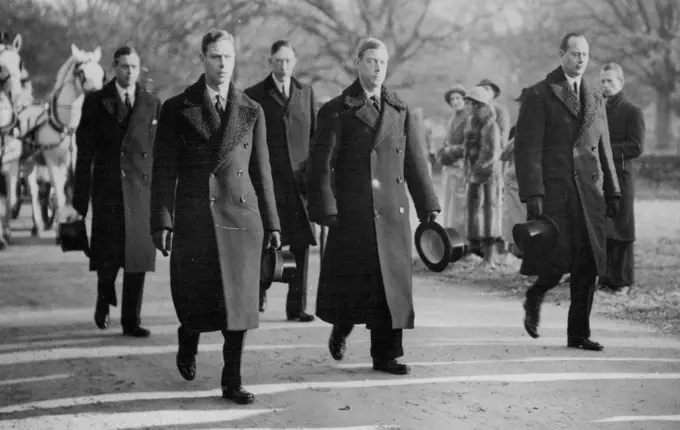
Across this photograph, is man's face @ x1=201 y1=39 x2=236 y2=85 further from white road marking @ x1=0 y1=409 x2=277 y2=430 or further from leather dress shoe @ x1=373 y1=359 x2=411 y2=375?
leather dress shoe @ x1=373 y1=359 x2=411 y2=375

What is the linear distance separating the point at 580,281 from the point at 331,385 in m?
2.31

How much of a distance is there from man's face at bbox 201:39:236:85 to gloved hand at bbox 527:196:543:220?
8.61ft

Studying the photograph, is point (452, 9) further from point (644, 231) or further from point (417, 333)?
point (417, 333)

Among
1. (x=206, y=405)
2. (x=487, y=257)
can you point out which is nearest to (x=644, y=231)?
(x=487, y=257)

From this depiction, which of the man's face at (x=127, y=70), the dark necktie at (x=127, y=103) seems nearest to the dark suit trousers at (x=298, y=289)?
the dark necktie at (x=127, y=103)

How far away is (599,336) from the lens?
9664mm

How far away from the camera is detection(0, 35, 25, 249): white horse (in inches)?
657

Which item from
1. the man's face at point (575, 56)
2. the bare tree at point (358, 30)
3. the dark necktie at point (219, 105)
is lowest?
the dark necktie at point (219, 105)

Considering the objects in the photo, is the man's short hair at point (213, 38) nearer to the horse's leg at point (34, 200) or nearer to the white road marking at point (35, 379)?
the white road marking at point (35, 379)

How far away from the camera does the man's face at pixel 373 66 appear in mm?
7903

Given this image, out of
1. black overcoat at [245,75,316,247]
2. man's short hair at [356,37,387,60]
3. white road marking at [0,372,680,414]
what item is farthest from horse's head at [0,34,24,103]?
white road marking at [0,372,680,414]

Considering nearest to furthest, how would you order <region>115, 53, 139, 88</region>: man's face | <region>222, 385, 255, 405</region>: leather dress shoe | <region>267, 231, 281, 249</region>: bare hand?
<region>222, 385, 255, 405</region>: leather dress shoe < <region>267, 231, 281, 249</region>: bare hand < <region>115, 53, 139, 88</region>: man's face

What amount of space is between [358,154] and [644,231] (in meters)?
13.7

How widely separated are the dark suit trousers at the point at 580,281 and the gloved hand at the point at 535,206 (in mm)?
276
